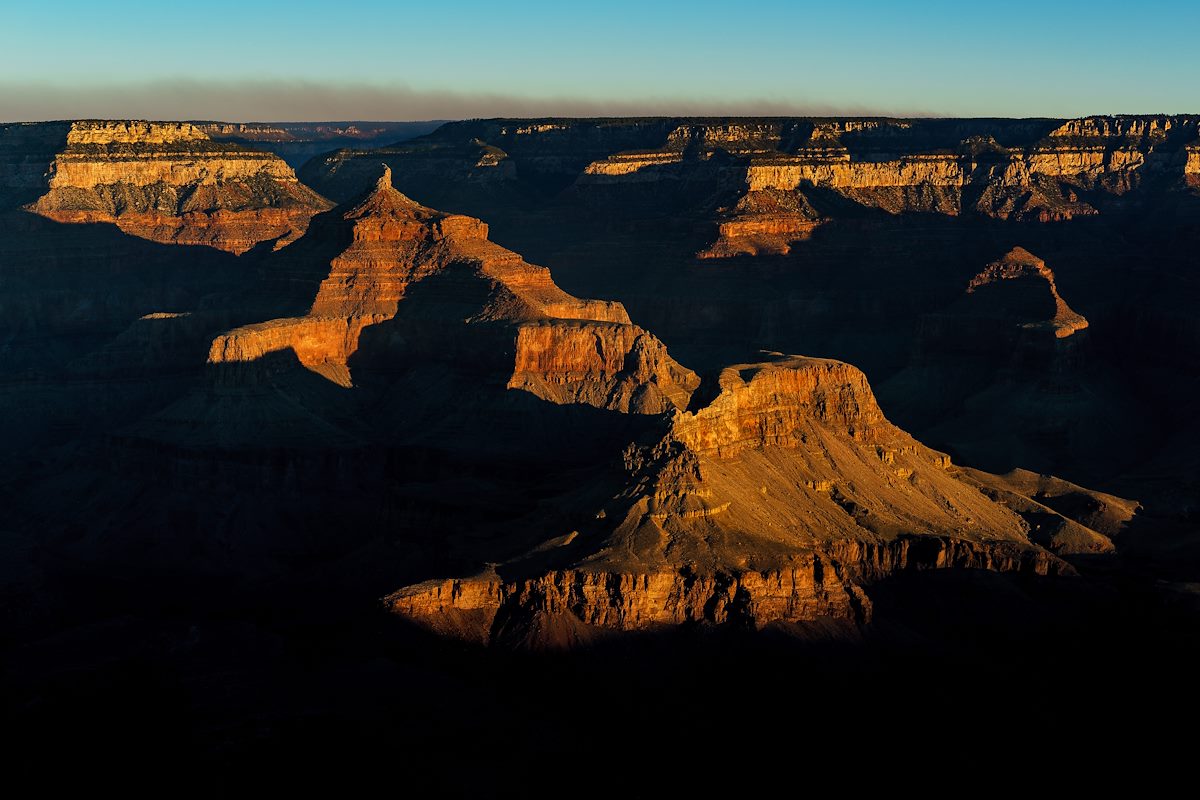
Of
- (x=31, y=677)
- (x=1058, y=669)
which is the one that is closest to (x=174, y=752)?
(x=31, y=677)

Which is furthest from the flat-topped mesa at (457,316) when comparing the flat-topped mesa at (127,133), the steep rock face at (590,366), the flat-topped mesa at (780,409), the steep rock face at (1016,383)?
the flat-topped mesa at (127,133)

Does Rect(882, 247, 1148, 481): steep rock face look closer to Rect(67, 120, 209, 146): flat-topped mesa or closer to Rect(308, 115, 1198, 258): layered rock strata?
Rect(308, 115, 1198, 258): layered rock strata

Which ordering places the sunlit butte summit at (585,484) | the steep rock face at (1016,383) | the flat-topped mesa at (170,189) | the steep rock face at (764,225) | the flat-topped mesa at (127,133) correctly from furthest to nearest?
the flat-topped mesa at (127,133)
the flat-topped mesa at (170,189)
the steep rock face at (764,225)
the steep rock face at (1016,383)
the sunlit butte summit at (585,484)

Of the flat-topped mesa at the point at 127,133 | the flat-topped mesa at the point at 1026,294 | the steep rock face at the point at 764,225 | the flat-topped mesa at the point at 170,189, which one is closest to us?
the flat-topped mesa at the point at 1026,294

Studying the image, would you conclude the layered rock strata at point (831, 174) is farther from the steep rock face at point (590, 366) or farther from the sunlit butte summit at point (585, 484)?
the steep rock face at point (590, 366)

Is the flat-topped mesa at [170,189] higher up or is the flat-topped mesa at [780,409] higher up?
the flat-topped mesa at [780,409]

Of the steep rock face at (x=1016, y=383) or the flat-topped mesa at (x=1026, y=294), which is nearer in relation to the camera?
the steep rock face at (x=1016, y=383)

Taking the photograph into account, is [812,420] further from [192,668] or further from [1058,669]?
[192,668]
